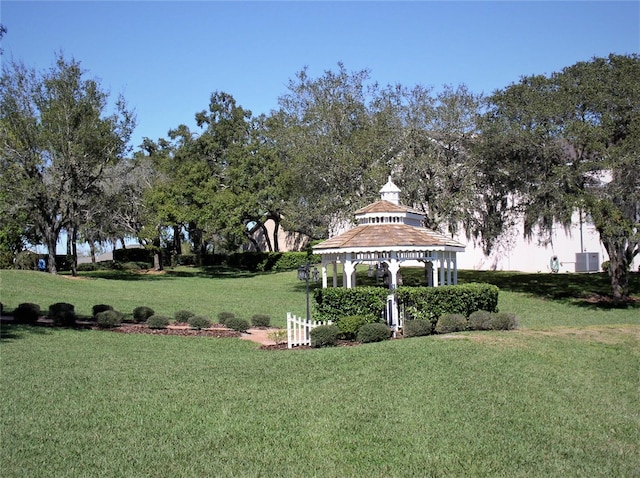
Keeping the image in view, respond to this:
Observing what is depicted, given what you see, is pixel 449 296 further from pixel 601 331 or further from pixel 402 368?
pixel 402 368

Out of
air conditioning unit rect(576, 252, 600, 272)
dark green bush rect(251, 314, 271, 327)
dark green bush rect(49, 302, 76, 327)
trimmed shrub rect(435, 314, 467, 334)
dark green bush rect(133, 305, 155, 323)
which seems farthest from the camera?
air conditioning unit rect(576, 252, 600, 272)

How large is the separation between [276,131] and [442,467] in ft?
129

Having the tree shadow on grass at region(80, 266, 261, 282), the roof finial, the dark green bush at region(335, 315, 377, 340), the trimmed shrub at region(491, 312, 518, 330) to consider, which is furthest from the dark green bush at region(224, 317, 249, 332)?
the tree shadow on grass at region(80, 266, 261, 282)

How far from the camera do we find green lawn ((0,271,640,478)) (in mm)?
8812

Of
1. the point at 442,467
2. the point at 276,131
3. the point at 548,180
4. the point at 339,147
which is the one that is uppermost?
the point at 276,131

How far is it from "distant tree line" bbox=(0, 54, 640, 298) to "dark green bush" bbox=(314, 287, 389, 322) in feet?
39.2

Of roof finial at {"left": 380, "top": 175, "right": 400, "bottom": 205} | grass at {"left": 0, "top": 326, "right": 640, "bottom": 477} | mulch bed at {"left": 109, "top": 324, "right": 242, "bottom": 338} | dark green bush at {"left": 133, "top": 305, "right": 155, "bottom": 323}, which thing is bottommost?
grass at {"left": 0, "top": 326, "right": 640, "bottom": 477}

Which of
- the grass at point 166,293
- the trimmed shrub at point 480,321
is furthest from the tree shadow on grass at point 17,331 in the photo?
the trimmed shrub at point 480,321

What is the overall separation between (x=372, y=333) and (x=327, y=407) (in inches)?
294

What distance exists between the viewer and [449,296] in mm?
20578

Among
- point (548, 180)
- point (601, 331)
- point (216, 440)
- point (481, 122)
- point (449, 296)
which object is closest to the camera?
point (216, 440)

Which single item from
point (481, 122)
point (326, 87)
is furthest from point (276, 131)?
point (481, 122)

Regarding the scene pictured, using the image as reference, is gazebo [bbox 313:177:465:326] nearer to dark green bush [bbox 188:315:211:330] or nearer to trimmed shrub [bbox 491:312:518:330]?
trimmed shrub [bbox 491:312:518:330]

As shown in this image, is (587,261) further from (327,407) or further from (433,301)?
(327,407)
